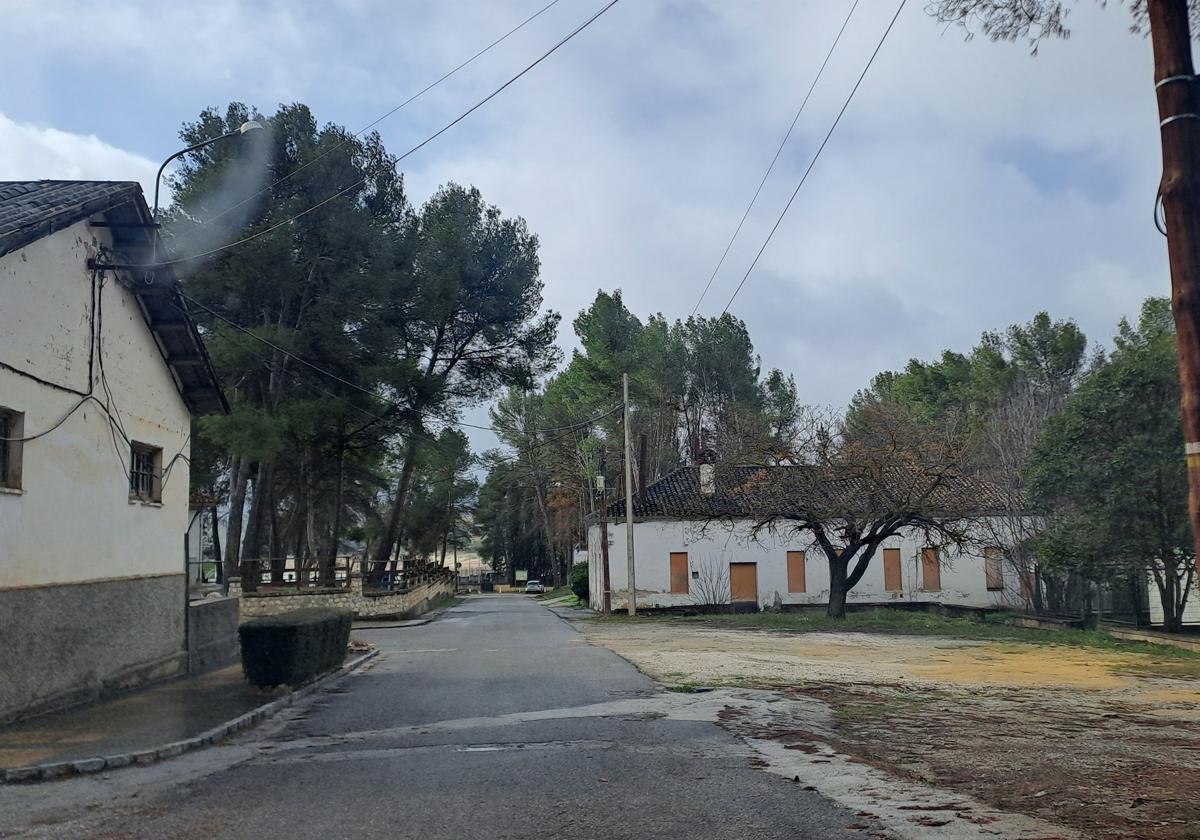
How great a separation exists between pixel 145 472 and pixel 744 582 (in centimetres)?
3267

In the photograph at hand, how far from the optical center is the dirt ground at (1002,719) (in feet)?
24.7

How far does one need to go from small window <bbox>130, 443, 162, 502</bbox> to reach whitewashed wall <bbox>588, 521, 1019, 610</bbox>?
27.8 meters

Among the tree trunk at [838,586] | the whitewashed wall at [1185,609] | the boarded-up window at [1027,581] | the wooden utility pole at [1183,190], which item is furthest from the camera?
the boarded-up window at [1027,581]

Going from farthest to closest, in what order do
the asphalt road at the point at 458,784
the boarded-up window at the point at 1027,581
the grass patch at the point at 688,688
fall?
1. the boarded-up window at the point at 1027,581
2. the grass patch at the point at 688,688
3. the asphalt road at the point at 458,784

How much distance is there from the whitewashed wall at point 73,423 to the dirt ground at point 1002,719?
8.33 metres

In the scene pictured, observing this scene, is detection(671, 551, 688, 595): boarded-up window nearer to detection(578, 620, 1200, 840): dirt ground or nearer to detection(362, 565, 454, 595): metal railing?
detection(362, 565, 454, 595): metal railing

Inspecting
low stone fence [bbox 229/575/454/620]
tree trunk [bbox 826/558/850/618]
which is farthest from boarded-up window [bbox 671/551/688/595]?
low stone fence [bbox 229/575/454/620]

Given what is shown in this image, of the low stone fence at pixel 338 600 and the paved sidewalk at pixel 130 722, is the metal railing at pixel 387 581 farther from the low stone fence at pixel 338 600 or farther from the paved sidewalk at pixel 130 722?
the paved sidewalk at pixel 130 722

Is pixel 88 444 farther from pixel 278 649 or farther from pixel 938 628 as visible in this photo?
pixel 938 628

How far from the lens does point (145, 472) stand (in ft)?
54.5

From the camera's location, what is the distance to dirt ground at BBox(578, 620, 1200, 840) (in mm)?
7527

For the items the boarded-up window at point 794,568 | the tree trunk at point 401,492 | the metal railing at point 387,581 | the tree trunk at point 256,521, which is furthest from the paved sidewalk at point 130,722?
the boarded-up window at point 794,568

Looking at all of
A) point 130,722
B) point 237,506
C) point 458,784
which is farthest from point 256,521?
point 458,784

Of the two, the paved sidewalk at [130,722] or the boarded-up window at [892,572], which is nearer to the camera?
the paved sidewalk at [130,722]
